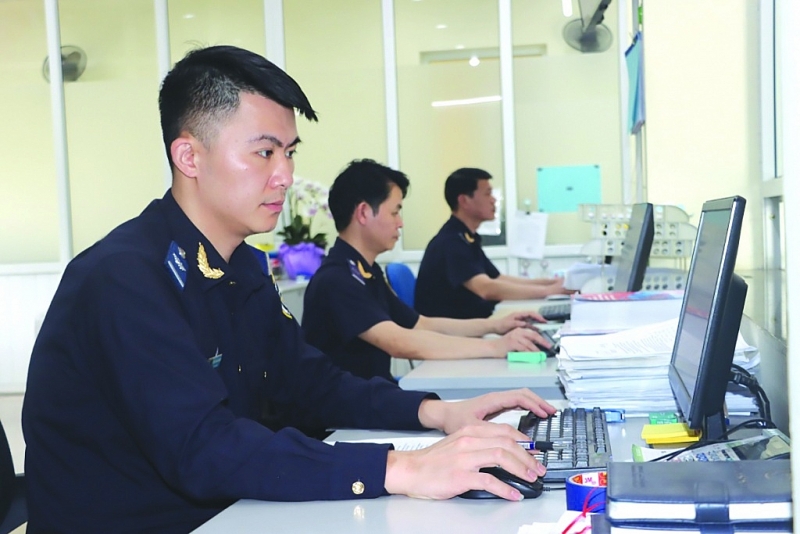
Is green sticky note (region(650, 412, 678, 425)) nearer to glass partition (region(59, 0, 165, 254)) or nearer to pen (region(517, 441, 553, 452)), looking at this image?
pen (region(517, 441, 553, 452))

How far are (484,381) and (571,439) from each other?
0.80m

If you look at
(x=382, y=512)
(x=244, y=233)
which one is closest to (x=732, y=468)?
(x=382, y=512)

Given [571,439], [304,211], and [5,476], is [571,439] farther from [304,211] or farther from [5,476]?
[304,211]

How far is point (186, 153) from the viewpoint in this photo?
154 centimetres

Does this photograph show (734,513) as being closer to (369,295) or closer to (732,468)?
(732,468)

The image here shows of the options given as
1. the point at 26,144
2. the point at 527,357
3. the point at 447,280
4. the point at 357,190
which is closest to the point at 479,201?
the point at 447,280

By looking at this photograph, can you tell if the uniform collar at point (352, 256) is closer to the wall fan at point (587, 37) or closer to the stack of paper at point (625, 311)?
the stack of paper at point (625, 311)

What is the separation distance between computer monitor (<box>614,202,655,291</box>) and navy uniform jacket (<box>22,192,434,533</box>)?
1088mm

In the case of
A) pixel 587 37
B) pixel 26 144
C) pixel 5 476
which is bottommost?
pixel 5 476

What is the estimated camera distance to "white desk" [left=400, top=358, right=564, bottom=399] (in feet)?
6.97

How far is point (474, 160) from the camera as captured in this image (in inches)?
219

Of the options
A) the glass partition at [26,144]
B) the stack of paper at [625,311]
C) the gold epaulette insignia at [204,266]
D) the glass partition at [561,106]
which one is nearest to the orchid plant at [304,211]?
the glass partition at [561,106]

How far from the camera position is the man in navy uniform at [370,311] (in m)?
2.63

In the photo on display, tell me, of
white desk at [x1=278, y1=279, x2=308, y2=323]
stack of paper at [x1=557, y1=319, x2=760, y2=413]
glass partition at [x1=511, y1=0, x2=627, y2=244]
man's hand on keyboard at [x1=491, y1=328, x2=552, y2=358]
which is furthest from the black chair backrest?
glass partition at [x1=511, y1=0, x2=627, y2=244]
